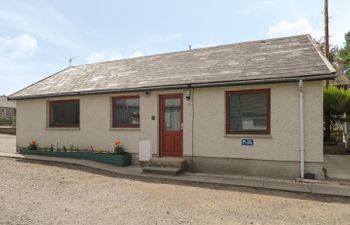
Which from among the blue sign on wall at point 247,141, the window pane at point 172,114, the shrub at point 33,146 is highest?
the window pane at point 172,114

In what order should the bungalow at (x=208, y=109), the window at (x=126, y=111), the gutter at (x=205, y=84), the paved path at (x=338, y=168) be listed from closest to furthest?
the gutter at (x=205, y=84) < the bungalow at (x=208, y=109) < the paved path at (x=338, y=168) < the window at (x=126, y=111)

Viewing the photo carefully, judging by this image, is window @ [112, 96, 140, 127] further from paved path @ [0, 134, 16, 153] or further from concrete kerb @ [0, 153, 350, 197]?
paved path @ [0, 134, 16, 153]

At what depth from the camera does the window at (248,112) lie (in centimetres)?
783

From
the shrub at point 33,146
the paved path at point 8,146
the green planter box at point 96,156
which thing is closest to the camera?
the green planter box at point 96,156

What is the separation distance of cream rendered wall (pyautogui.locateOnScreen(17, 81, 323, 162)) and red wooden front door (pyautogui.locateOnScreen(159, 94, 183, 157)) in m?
0.22

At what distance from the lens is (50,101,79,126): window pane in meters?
11.3

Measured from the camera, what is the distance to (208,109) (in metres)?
8.47

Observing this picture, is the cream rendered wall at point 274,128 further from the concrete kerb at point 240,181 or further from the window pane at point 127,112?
the window pane at point 127,112

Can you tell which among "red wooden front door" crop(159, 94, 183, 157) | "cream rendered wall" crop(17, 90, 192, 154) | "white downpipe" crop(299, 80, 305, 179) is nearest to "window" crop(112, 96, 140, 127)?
"cream rendered wall" crop(17, 90, 192, 154)

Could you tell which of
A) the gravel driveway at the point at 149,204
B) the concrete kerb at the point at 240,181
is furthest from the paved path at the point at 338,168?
the gravel driveway at the point at 149,204

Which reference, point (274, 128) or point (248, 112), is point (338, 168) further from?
point (248, 112)

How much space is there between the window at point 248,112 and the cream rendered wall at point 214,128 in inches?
6.8

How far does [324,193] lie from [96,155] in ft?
26.0

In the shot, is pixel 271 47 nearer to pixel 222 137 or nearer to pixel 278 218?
pixel 222 137
